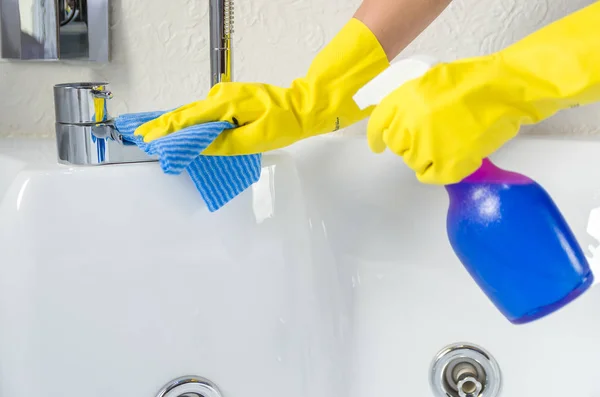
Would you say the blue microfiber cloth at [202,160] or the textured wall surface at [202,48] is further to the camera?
the textured wall surface at [202,48]

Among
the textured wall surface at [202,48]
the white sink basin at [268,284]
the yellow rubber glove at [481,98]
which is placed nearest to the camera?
the yellow rubber glove at [481,98]

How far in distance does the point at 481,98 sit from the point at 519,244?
10cm

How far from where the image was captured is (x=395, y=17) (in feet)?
2.01

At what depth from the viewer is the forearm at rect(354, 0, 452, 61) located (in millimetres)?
613

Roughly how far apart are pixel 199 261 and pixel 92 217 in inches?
3.9

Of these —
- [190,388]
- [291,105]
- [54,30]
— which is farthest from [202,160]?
[54,30]

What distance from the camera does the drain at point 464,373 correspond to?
2.06 feet

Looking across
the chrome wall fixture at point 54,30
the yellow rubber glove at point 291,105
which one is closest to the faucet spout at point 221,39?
the yellow rubber glove at point 291,105

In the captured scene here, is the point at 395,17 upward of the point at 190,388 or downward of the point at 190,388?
upward

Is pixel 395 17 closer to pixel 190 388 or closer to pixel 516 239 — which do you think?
pixel 516 239

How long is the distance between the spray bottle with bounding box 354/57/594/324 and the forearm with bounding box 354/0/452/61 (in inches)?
7.4

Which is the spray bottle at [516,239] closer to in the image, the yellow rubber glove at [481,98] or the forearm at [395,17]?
the yellow rubber glove at [481,98]

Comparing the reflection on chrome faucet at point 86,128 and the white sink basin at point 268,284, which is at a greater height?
the reflection on chrome faucet at point 86,128

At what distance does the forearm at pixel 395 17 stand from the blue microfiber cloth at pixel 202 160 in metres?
0.17
